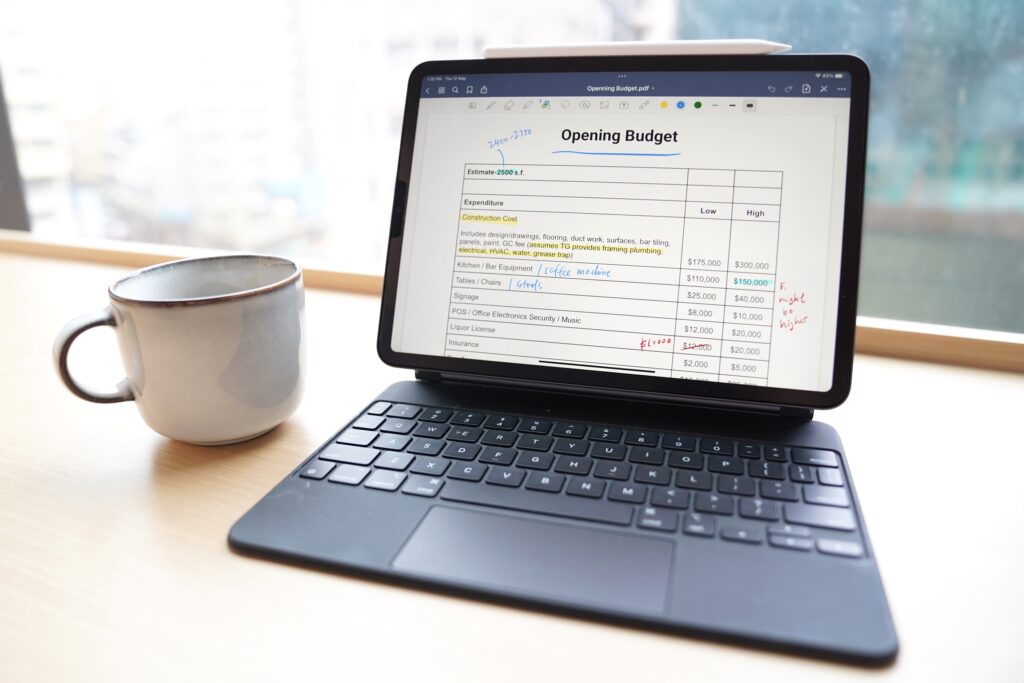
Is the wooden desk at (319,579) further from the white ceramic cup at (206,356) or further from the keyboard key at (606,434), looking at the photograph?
the keyboard key at (606,434)

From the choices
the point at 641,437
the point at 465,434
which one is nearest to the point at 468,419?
the point at 465,434

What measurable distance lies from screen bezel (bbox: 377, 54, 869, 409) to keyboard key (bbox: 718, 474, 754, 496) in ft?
0.28

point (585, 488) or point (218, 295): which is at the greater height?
point (218, 295)

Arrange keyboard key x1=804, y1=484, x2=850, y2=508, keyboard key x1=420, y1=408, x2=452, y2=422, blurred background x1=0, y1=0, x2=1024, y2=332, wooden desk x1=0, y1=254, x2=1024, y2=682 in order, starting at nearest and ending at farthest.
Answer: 1. wooden desk x1=0, y1=254, x2=1024, y2=682
2. keyboard key x1=804, y1=484, x2=850, y2=508
3. keyboard key x1=420, y1=408, x2=452, y2=422
4. blurred background x1=0, y1=0, x2=1024, y2=332

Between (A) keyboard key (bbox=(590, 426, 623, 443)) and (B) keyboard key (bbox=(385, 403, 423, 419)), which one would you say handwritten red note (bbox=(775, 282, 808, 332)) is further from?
(B) keyboard key (bbox=(385, 403, 423, 419))

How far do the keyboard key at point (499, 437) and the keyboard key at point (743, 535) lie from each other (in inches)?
6.2

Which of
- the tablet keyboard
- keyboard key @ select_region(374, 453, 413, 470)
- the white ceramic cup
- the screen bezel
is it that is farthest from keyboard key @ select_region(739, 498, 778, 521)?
the white ceramic cup

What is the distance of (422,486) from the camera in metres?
0.45

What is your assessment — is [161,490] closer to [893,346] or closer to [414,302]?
[414,302]

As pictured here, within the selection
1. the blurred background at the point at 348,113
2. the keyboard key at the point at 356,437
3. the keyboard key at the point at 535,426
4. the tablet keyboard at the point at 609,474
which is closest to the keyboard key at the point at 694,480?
the tablet keyboard at the point at 609,474

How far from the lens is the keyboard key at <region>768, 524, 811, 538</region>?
1.30 ft

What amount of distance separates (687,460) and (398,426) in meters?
0.20

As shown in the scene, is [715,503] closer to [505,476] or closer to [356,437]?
[505,476]

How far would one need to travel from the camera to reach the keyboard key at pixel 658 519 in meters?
0.41
